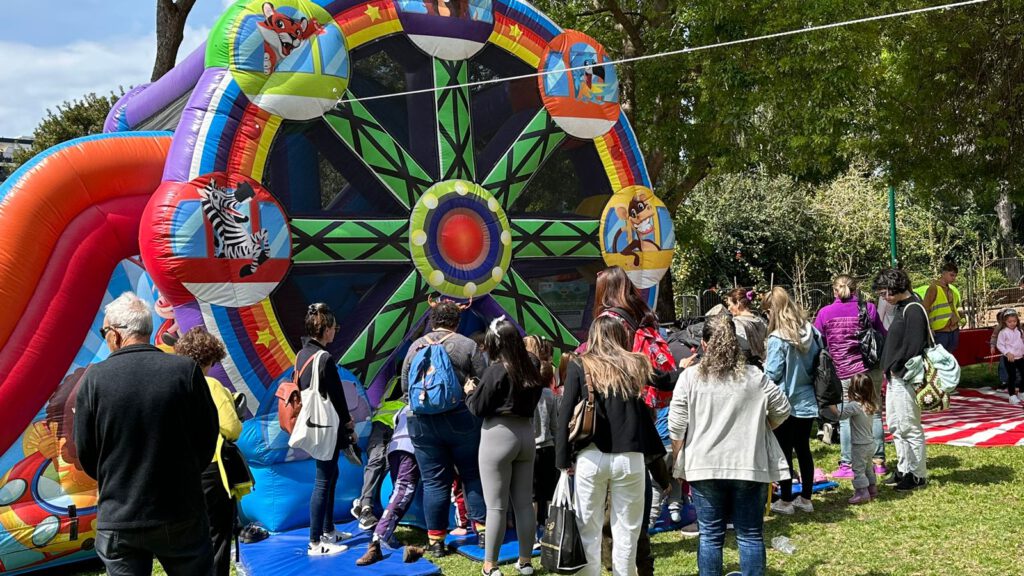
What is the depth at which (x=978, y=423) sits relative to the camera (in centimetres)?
959

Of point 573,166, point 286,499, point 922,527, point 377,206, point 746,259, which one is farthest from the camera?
point 746,259

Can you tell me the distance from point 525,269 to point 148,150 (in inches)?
126

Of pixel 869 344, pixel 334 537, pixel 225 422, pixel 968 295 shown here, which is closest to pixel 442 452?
pixel 334 537

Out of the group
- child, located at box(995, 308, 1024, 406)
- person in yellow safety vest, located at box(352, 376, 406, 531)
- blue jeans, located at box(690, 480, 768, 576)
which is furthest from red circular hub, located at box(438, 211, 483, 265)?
child, located at box(995, 308, 1024, 406)

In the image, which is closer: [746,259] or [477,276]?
[477,276]

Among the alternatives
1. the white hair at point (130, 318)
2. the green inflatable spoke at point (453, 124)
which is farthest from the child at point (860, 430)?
the white hair at point (130, 318)

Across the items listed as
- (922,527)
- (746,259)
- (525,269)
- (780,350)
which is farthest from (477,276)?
(746,259)

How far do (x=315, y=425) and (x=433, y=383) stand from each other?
0.79 meters

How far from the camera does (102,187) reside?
20.4 feet

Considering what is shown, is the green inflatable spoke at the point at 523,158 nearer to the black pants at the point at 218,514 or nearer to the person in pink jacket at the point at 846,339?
the person in pink jacket at the point at 846,339

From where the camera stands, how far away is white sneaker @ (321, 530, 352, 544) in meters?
5.79

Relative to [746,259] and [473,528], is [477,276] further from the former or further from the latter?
[746,259]

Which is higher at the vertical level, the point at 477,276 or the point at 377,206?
the point at 377,206

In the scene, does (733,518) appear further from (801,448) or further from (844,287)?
(844,287)
